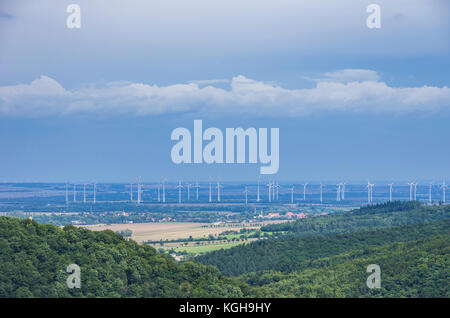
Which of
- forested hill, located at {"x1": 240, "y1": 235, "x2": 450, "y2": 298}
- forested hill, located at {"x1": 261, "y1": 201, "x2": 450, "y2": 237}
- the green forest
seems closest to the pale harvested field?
forested hill, located at {"x1": 261, "y1": 201, "x2": 450, "y2": 237}

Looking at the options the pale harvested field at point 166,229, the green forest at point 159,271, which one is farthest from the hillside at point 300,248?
the pale harvested field at point 166,229

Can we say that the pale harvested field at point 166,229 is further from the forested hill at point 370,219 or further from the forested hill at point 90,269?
the forested hill at point 90,269

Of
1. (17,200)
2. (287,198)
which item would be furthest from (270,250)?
(287,198)

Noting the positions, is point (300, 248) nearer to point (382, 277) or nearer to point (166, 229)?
point (382, 277)

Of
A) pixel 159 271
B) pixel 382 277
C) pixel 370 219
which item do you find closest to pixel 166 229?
pixel 370 219

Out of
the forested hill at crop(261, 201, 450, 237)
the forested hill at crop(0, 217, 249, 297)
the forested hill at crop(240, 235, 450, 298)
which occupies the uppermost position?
the forested hill at crop(0, 217, 249, 297)

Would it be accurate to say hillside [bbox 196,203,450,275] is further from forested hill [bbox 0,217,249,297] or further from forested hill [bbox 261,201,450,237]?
forested hill [bbox 0,217,249,297]
